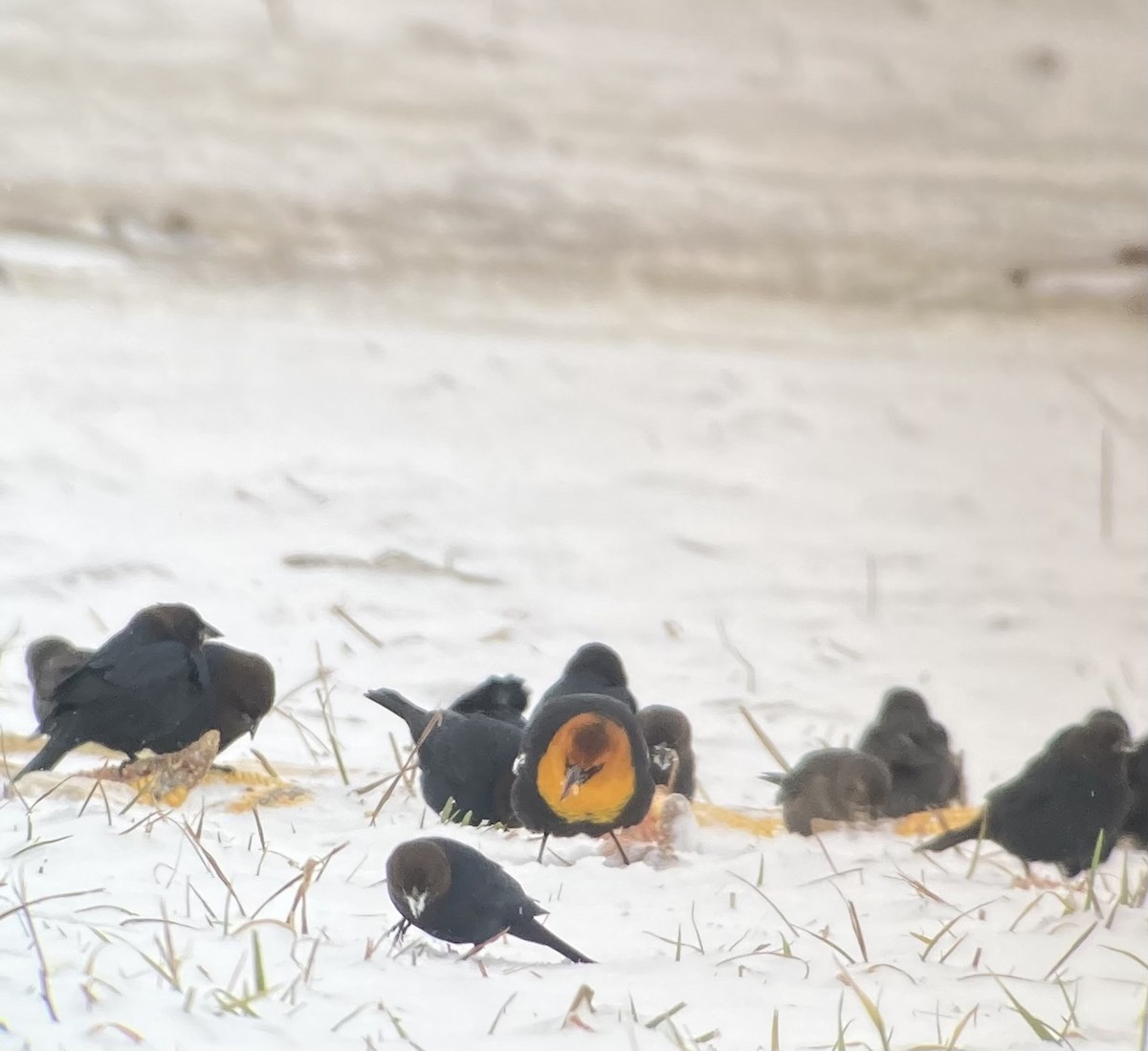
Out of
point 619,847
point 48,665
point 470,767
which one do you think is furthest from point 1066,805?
point 48,665

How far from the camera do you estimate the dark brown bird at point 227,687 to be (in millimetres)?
1605

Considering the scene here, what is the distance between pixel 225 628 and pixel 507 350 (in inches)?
40.2

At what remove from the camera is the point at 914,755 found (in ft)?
6.66

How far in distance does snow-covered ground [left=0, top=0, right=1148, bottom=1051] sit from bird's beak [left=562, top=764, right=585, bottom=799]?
49 cm

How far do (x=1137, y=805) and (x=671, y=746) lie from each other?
597 mm

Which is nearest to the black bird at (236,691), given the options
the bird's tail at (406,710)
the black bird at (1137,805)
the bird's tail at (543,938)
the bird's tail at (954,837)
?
the bird's tail at (406,710)

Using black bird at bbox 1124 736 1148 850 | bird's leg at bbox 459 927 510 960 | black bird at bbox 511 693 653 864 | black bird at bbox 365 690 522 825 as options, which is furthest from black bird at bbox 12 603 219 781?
black bird at bbox 1124 736 1148 850

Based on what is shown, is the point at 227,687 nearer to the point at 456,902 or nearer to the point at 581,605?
the point at 456,902

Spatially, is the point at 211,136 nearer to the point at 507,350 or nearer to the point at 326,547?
the point at 507,350

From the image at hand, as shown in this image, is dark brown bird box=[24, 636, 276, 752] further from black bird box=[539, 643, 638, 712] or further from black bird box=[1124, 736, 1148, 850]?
black bird box=[1124, 736, 1148, 850]

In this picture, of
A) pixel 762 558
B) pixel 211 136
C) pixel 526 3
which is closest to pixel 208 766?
pixel 762 558

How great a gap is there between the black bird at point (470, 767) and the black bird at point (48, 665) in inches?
18.4

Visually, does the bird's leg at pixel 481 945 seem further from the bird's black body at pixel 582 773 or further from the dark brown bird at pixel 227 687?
the dark brown bird at pixel 227 687

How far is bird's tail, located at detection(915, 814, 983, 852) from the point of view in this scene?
1578 mm
